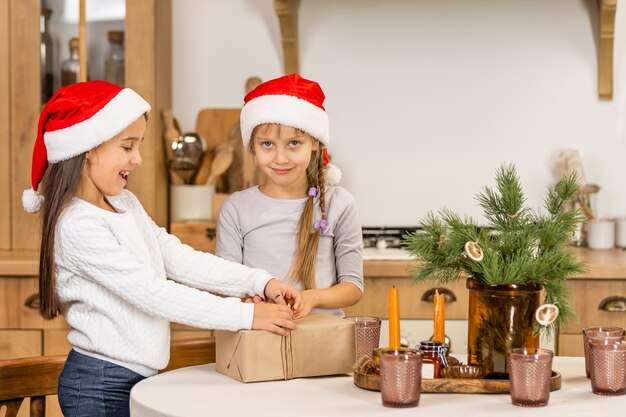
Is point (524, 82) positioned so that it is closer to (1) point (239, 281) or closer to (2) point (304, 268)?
(2) point (304, 268)

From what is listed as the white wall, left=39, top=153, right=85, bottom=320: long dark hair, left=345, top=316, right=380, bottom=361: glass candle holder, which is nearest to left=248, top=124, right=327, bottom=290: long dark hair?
left=345, top=316, right=380, bottom=361: glass candle holder

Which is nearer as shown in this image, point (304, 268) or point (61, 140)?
point (61, 140)

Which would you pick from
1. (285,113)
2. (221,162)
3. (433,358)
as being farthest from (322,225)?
(221,162)

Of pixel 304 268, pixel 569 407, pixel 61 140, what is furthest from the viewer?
pixel 304 268

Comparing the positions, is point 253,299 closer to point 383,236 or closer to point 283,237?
point 283,237

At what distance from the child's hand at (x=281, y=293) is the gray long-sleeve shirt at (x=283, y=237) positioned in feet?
1.03

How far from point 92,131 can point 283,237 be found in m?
0.55

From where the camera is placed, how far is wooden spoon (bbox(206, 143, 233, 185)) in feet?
9.84

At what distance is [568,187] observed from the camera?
4.73ft

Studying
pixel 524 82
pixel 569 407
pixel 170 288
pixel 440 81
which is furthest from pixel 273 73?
pixel 569 407

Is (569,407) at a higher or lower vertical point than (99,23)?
lower

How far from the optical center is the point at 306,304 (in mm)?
1667

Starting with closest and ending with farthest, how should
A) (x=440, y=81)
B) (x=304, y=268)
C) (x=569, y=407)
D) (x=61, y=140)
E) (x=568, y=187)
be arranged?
1. (x=569, y=407)
2. (x=568, y=187)
3. (x=61, y=140)
4. (x=304, y=268)
5. (x=440, y=81)

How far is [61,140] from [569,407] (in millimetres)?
918
